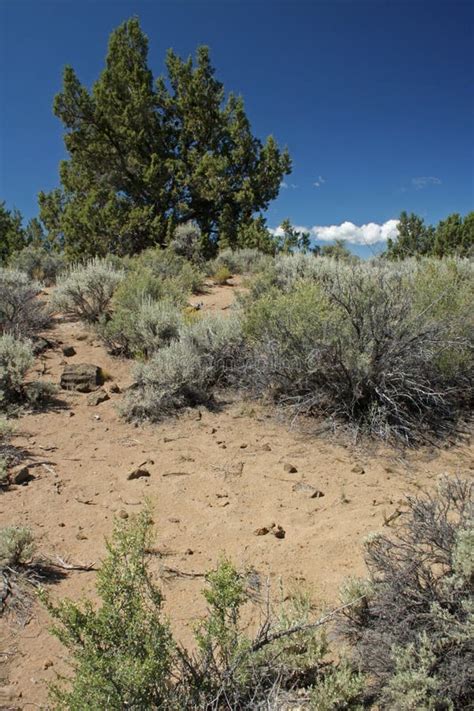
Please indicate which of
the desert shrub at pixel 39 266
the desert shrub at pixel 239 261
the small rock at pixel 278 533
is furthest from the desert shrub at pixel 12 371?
the desert shrub at pixel 239 261

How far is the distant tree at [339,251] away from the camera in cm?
973

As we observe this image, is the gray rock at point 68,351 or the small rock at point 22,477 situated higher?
the gray rock at point 68,351

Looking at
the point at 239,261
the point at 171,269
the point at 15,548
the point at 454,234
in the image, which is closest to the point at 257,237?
the point at 239,261

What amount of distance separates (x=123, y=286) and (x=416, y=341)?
4628 mm

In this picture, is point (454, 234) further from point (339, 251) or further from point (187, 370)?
point (187, 370)

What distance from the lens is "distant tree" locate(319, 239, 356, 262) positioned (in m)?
9.73

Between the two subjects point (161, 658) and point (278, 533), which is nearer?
point (161, 658)

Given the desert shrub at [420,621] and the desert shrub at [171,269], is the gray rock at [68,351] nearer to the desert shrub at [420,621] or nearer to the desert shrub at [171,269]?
the desert shrub at [171,269]

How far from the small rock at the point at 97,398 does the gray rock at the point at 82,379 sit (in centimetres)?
17

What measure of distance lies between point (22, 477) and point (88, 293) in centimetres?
483

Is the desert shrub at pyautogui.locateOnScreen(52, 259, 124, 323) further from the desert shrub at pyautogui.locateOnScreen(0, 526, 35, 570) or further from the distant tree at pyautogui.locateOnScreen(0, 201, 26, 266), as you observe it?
the distant tree at pyautogui.locateOnScreen(0, 201, 26, 266)

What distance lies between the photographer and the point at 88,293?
791 cm

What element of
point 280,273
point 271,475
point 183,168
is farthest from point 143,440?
point 183,168

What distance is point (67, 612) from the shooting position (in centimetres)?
157
